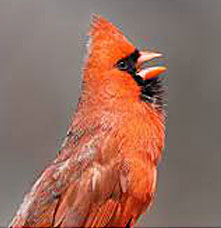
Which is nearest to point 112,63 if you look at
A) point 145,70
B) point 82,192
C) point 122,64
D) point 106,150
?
point 122,64

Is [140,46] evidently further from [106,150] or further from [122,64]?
[106,150]

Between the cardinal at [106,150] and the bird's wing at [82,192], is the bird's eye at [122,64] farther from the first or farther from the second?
the bird's wing at [82,192]

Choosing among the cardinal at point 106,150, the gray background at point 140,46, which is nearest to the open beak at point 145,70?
the cardinal at point 106,150

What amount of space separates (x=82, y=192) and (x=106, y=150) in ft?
0.83

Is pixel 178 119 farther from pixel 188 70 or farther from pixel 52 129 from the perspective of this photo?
pixel 52 129

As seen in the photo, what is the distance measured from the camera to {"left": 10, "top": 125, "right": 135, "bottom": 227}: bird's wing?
430 centimetres

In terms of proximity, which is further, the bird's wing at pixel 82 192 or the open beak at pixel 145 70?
the open beak at pixel 145 70

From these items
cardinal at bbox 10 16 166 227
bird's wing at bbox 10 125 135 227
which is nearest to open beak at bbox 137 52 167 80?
cardinal at bbox 10 16 166 227

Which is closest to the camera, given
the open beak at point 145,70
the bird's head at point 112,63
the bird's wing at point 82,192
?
the bird's wing at point 82,192

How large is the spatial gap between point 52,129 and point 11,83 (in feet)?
2.24

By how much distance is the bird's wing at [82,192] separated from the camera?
430 cm

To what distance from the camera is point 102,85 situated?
456cm

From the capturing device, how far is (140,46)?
8.30m

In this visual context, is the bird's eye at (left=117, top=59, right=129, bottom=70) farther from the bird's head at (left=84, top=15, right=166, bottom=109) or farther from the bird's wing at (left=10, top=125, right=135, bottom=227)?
the bird's wing at (left=10, top=125, right=135, bottom=227)
